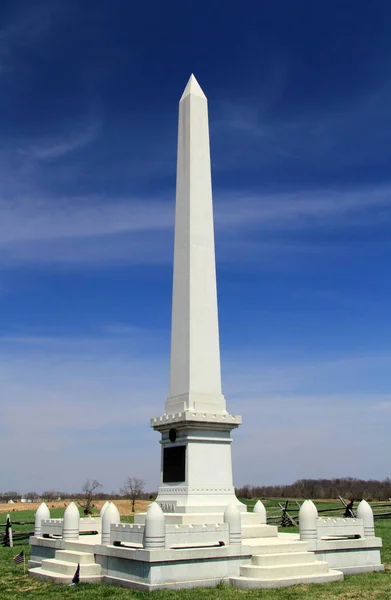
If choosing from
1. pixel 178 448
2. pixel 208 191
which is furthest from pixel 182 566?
pixel 208 191

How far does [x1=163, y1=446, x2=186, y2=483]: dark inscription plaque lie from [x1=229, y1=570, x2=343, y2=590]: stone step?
4.14 metres

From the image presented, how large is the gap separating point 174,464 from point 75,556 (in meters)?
3.94

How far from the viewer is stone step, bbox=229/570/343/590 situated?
14977mm

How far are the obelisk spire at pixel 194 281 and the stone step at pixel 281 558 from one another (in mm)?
4949

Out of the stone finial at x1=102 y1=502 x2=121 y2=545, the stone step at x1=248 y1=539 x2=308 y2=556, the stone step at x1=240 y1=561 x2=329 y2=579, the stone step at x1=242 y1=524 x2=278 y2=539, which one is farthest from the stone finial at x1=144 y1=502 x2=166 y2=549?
the stone step at x1=242 y1=524 x2=278 y2=539

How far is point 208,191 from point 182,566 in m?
12.5

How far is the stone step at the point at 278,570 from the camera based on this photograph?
15.4 m

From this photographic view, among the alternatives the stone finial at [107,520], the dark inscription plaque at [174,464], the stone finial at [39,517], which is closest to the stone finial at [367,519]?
the dark inscription plaque at [174,464]

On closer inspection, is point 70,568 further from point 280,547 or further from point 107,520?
point 280,547

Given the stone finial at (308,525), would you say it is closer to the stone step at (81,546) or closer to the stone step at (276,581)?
the stone step at (276,581)

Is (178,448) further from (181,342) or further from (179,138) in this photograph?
(179,138)

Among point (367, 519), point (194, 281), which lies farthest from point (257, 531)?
point (194, 281)

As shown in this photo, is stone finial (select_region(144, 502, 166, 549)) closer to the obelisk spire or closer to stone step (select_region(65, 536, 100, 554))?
stone step (select_region(65, 536, 100, 554))

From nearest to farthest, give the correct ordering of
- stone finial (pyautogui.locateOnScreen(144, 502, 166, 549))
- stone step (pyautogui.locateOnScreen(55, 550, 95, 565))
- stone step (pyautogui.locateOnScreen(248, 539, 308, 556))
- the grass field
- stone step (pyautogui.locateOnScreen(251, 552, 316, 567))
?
the grass field → stone finial (pyautogui.locateOnScreen(144, 502, 166, 549)) → stone step (pyautogui.locateOnScreen(251, 552, 316, 567)) → stone step (pyautogui.locateOnScreen(248, 539, 308, 556)) → stone step (pyautogui.locateOnScreen(55, 550, 95, 565))
